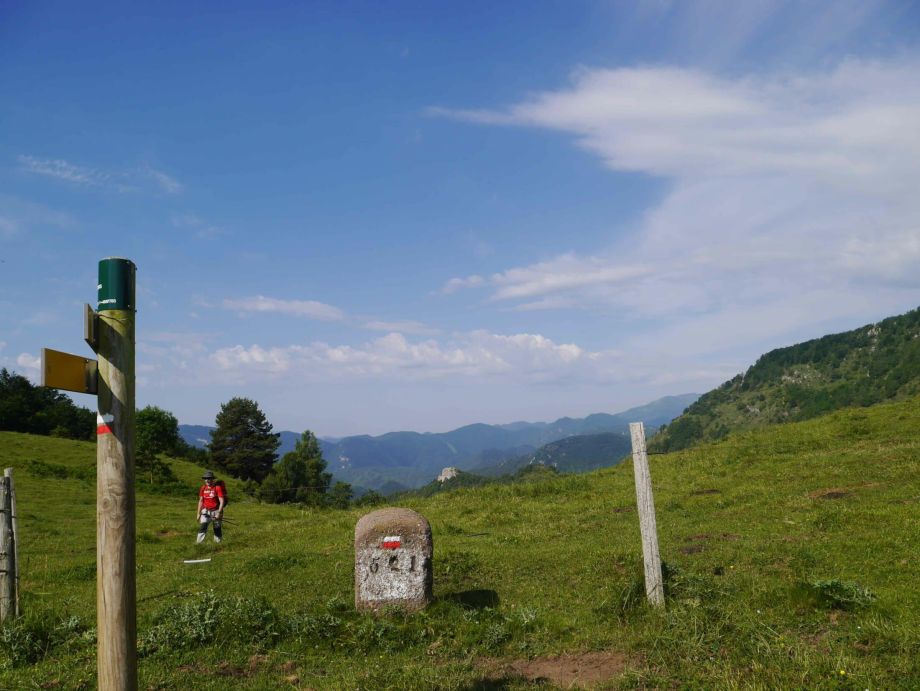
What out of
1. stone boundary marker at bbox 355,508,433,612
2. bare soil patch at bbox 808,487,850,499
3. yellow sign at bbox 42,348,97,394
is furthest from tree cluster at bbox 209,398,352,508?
yellow sign at bbox 42,348,97,394

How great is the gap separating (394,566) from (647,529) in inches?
183

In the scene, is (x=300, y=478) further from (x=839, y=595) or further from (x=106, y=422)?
(x=106, y=422)

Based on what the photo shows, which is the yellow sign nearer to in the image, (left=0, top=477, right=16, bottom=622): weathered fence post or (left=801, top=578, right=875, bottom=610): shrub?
(left=0, top=477, right=16, bottom=622): weathered fence post

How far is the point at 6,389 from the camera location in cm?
7831

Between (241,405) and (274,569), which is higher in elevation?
(241,405)

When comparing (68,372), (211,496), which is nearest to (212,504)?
(211,496)

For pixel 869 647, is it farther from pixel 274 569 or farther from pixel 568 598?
pixel 274 569

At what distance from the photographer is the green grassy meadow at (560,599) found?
28.4 feet

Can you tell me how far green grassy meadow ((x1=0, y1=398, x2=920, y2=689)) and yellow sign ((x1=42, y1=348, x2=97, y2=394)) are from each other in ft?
17.5

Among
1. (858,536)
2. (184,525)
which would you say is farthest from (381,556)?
(184,525)

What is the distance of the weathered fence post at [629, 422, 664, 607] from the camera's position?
10898mm

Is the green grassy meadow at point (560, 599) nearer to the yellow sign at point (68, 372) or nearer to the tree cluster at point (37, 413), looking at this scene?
the yellow sign at point (68, 372)

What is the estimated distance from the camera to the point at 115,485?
5238 mm

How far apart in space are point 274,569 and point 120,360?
12479mm
